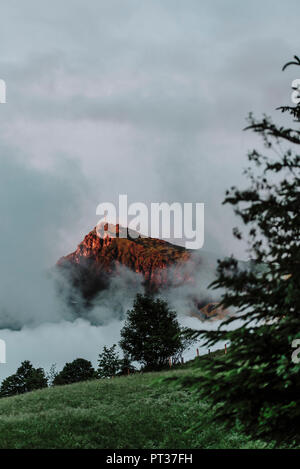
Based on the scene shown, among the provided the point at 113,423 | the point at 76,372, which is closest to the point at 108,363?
the point at 76,372

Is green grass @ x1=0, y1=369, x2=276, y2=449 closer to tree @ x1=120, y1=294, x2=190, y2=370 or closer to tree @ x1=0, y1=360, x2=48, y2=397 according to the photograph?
tree @ x1=120, y1=294, x2=190, y2=370

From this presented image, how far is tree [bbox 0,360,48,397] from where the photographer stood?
86812 mm

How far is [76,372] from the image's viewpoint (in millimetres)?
89375

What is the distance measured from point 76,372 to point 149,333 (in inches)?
1533

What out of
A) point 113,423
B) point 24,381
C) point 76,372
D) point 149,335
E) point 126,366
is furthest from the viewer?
point 76,372

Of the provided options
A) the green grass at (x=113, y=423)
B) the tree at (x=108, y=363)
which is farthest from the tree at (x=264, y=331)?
the tree at (x=108, y=363)

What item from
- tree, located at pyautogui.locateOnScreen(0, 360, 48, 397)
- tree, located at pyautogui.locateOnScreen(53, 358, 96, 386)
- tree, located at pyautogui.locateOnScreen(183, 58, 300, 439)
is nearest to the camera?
tree, located at pyautogui.locateOnScreen(183, 58, 300, 439)

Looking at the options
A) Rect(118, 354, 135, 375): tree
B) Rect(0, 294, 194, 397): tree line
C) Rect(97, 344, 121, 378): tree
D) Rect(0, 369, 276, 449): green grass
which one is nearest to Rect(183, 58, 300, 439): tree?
Rect(0, 369, 276, 449): green grass

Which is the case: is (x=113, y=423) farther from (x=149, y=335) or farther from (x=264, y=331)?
(x=149, y=335)

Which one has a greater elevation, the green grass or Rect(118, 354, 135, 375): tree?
Rect(118, 354, 135, 375): tree

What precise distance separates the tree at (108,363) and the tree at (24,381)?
564 inches

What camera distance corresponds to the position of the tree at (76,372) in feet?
289

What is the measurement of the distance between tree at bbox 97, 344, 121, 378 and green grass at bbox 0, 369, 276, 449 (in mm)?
51684
